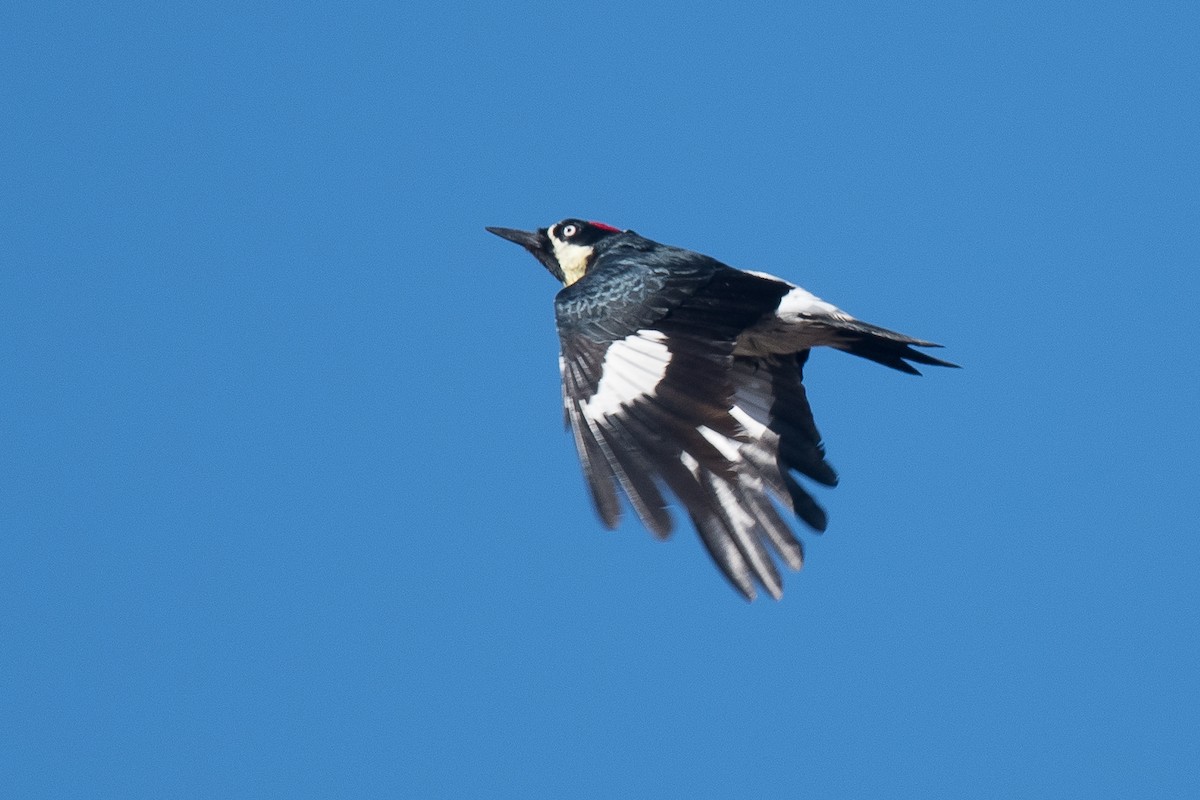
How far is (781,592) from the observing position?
23.5 ft

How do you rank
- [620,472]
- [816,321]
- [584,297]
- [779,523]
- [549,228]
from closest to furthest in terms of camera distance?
[620,472] < [779,523] < [584,297] < [816,321] < [549,228]

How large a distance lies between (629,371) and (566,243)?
3032mm

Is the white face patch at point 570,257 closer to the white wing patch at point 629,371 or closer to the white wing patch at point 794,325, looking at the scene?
the white wing patch at point 794,325

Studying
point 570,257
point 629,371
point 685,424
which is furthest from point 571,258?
point 685,424

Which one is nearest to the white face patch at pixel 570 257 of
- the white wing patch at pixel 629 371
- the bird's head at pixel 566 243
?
the bird's head at pixel 566 243

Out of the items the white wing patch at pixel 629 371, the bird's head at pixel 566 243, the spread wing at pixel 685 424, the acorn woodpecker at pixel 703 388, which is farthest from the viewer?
the bird's head at pixel 566 243

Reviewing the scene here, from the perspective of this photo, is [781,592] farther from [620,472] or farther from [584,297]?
[584,297]

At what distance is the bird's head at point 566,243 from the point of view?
10.2 m

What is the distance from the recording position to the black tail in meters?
8.71

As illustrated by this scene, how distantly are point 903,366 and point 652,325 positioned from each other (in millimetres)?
1789

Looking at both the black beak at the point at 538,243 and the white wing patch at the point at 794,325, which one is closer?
the white wing patch at the point at 794,325

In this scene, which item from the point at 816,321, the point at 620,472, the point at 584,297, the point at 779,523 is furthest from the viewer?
the point at 816,321

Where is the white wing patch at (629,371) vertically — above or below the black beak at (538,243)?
below

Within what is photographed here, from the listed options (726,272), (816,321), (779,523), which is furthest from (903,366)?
(779,523)
